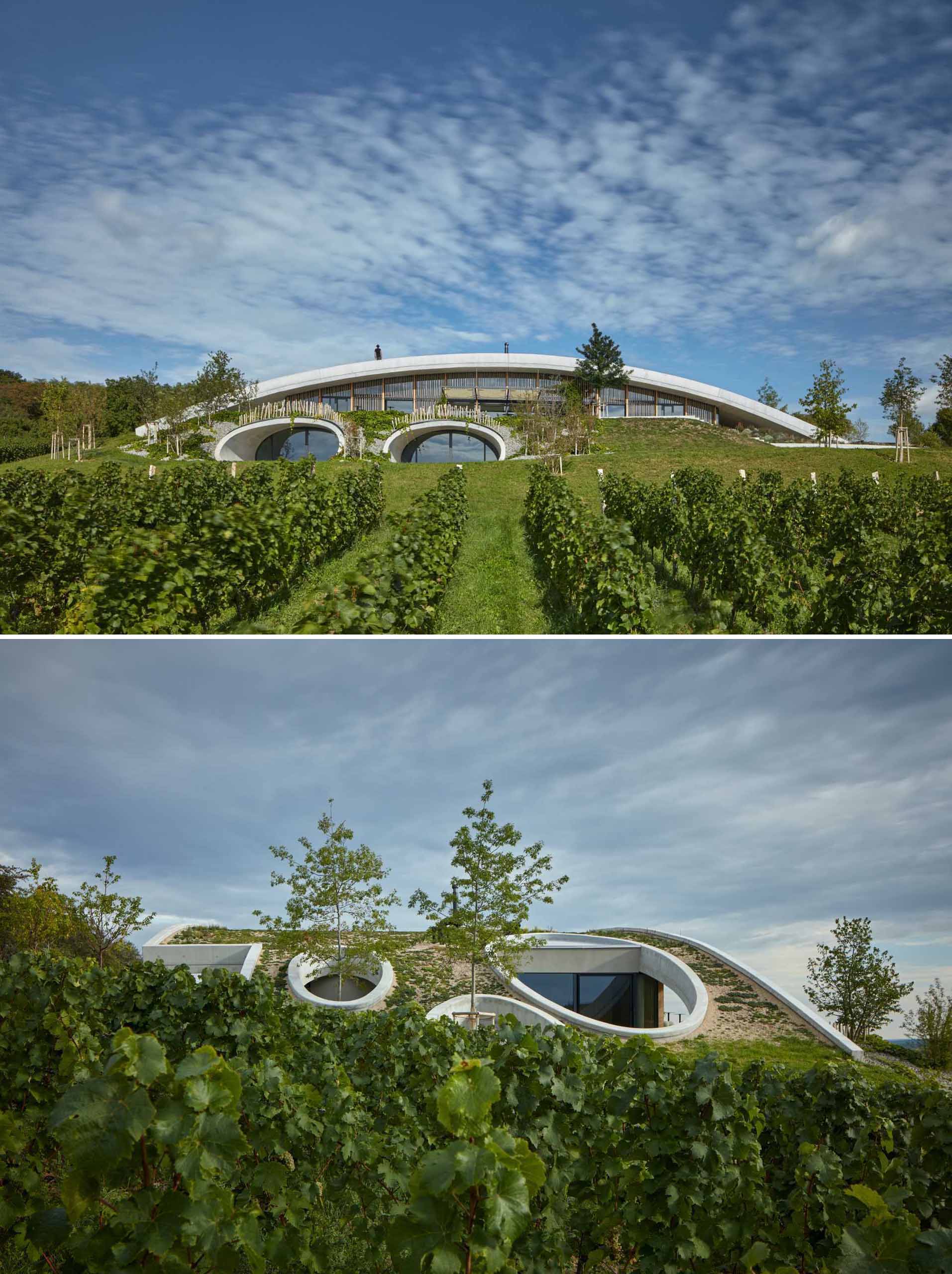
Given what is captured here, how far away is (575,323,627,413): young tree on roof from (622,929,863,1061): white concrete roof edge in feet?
102

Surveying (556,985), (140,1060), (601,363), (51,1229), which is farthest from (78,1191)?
(601,363)

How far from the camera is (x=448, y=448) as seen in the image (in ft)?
133

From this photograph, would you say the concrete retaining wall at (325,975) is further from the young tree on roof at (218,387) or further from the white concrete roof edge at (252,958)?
the young tree on roof at (218,387)

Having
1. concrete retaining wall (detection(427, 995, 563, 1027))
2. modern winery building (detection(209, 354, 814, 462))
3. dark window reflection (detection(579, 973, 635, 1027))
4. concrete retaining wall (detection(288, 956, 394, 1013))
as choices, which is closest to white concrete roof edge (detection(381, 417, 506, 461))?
modern winery building (detection(209, 354, 814, 462))

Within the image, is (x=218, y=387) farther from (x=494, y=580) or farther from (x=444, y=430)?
(x=494, y=580)

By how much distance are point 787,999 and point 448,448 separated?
32.3m

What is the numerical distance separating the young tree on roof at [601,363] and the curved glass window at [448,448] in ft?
23.8

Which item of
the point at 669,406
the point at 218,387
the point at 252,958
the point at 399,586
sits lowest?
the point at 252,958

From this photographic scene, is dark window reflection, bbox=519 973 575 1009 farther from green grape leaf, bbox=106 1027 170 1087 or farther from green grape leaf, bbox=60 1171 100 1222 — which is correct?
Answer: green grape leaf, bbox=106 1027 170 1087

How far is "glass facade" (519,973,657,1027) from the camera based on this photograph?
17.2 meters

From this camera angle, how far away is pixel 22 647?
1164 cm

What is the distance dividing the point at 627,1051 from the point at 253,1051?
2448 millimetres

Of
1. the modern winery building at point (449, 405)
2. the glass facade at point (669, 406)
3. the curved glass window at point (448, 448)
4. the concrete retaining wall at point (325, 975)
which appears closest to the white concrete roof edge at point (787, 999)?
A: the concrete retaining wall at point (325, 975)

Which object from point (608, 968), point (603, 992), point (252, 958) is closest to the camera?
point (252, 958)
